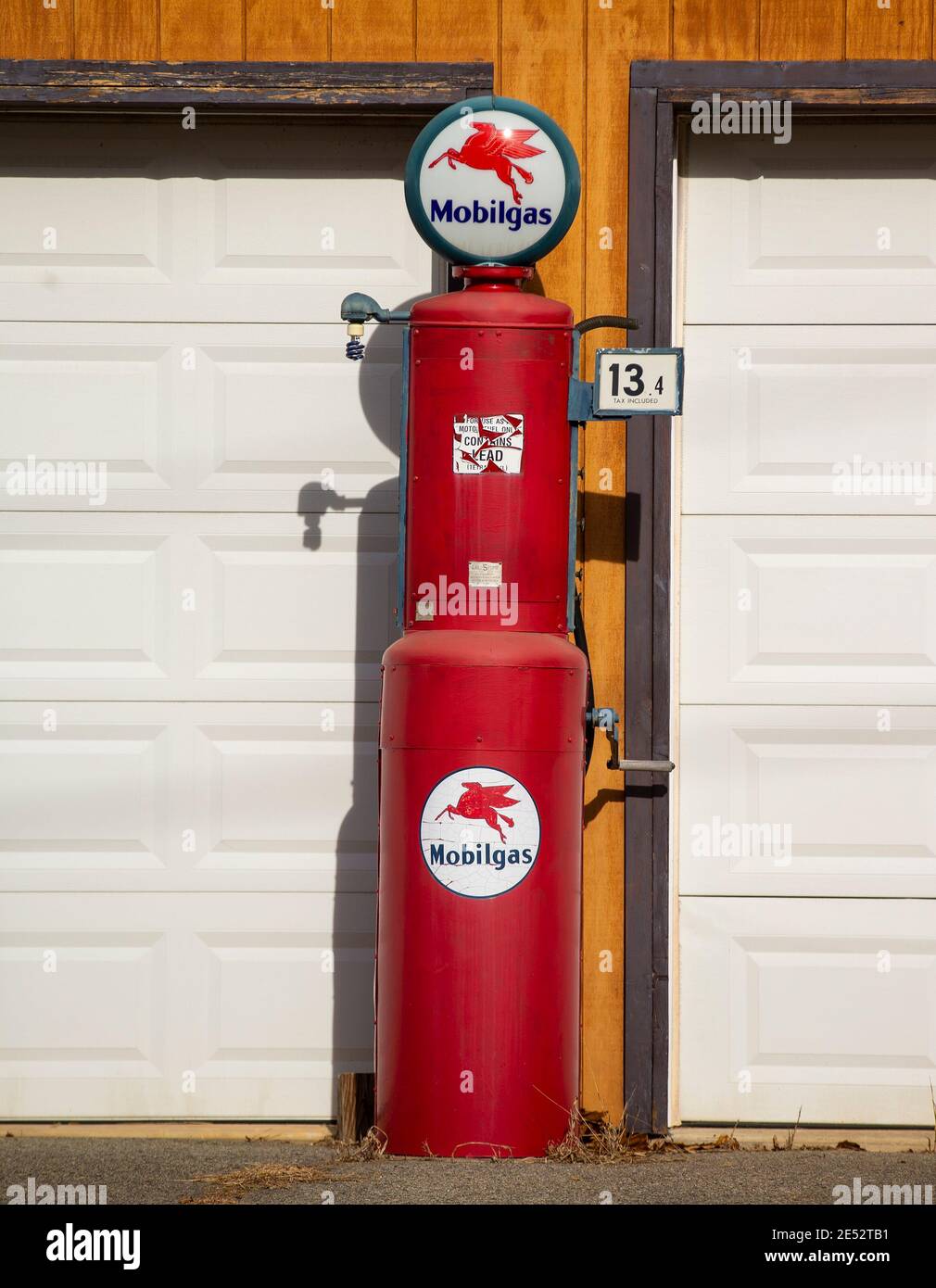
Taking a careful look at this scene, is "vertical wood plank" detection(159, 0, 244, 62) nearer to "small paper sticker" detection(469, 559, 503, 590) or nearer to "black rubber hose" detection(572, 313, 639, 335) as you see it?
"black rubber hose" detection(572, 313, 639, 335)

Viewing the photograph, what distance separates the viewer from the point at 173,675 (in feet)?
15.6

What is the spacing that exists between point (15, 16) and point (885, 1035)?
159 inches

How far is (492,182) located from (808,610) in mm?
1653

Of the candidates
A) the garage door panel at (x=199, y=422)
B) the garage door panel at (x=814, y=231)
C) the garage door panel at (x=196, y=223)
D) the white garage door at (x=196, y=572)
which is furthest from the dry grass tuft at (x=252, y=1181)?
the garage door panel at (x=814, y=231)

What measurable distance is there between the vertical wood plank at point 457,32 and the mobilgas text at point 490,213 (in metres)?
0.89

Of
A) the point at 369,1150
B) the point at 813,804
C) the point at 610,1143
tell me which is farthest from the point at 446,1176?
the point at 813,804

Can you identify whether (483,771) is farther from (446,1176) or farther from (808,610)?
(808,610)

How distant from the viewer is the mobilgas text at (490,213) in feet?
13.0

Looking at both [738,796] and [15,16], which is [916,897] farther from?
[15,16]

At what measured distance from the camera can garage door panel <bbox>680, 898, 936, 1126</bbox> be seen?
15.2ft

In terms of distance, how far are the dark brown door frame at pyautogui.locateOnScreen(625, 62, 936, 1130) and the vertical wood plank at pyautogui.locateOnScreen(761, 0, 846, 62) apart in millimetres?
57

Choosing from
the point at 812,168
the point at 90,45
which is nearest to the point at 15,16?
the point at 90,45

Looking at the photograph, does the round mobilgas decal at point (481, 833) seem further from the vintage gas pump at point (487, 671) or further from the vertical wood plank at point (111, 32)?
the vertical wood plank at point (111, 32)

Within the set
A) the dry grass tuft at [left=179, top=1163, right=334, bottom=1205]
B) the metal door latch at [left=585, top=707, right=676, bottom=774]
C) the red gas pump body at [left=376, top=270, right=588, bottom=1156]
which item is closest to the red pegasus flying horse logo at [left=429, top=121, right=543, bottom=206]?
the red gas pump body at [left=376, top=270, right=588, bottom=1156]
